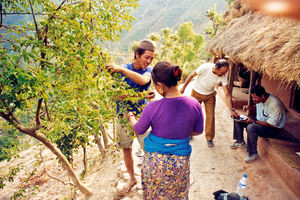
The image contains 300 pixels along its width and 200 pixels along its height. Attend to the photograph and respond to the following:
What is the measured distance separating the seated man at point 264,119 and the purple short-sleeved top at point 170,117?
229 cm

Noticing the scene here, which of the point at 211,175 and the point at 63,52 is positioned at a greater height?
the point at 63,52

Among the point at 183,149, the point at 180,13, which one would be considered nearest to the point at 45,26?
the point at 183,149

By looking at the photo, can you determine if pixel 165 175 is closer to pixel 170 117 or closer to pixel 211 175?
pixel 170 117

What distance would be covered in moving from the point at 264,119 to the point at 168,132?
2.70 metres

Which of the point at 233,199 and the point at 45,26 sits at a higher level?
the point at 45,26

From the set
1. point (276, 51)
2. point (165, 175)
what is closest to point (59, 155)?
point (165, 175)

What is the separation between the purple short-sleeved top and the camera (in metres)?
1.64

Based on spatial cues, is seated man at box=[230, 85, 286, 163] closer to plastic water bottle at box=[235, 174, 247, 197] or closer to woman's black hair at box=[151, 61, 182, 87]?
plastic water bottle at box=[235, 174, 247, 197]

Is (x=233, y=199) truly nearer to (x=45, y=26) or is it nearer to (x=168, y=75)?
(x=168, y=75)

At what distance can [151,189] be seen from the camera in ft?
6.00

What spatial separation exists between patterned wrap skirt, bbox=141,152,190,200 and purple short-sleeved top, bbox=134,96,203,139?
223 millimetres

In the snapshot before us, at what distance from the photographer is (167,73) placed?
1620mm

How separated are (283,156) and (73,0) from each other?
12.0 ft

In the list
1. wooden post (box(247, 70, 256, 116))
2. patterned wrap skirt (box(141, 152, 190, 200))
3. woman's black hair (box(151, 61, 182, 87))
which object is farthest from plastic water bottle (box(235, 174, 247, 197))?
wooden post (box(247, 70, 256, 116))
